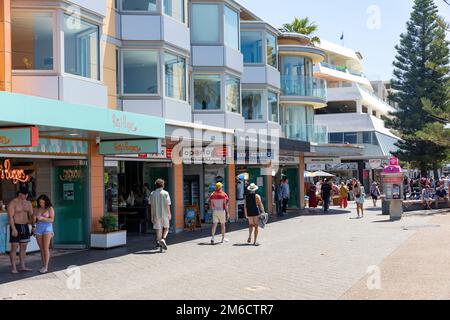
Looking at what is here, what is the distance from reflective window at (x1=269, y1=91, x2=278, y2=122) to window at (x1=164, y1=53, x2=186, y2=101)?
32.3 ft

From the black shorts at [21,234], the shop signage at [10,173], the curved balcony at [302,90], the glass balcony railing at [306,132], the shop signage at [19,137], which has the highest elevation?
the curved balcony at [302,90]

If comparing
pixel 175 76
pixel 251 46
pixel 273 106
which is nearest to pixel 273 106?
pixel 273 106

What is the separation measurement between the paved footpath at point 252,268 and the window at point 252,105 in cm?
1008

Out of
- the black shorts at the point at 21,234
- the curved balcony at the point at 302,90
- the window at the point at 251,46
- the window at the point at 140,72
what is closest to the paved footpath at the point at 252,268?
the black shorts at the point at 21,234

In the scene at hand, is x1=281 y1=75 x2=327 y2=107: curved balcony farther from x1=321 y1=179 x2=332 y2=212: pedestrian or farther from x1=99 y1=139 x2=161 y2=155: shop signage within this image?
x1=99 y1=139 x2=161 y2=155: shop signage

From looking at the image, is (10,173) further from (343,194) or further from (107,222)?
(343,194)

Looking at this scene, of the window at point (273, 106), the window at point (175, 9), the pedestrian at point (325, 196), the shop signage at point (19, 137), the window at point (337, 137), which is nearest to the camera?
the shop signage at point (19, 137)

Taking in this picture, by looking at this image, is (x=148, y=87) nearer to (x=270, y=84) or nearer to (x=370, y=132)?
(x=270, y=84)

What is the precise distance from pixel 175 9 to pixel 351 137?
43.4 m

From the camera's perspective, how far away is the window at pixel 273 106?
29953 mm

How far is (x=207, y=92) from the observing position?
77.9ft

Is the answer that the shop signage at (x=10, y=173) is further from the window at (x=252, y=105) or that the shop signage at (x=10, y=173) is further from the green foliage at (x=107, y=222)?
the window at (x=252, y=105)
